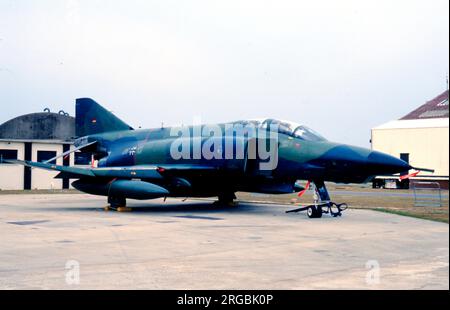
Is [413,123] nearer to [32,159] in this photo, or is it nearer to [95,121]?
[95,121]

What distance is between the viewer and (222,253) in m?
8.47

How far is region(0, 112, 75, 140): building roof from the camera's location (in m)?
45.5

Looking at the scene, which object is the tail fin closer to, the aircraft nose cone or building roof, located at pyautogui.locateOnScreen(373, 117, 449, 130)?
the aircraft nose cone

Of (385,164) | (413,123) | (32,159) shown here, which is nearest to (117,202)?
(385,164)

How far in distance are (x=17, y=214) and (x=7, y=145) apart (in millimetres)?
20530

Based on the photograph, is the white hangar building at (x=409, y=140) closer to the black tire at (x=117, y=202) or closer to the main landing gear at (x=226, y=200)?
the main landing gear at (x=226, y=200)

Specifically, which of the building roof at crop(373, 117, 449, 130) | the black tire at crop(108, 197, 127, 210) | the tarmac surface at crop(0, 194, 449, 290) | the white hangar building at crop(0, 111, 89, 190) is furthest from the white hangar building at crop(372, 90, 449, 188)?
the white hangar building at crop(0, 111, 89, 190)

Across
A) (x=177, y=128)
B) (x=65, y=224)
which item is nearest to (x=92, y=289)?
(x=65, y=224)

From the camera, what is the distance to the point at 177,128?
62.8ft

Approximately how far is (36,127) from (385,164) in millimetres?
38168

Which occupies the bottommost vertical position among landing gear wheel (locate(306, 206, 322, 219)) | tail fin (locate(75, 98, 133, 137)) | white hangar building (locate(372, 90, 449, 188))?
landing gear wheel (locate(306, 206, 322, 219))

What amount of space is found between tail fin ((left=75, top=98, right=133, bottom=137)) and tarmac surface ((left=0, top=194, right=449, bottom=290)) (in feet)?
26.5

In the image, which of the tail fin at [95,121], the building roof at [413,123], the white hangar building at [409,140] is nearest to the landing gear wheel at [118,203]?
the tail fin at [95,121]
